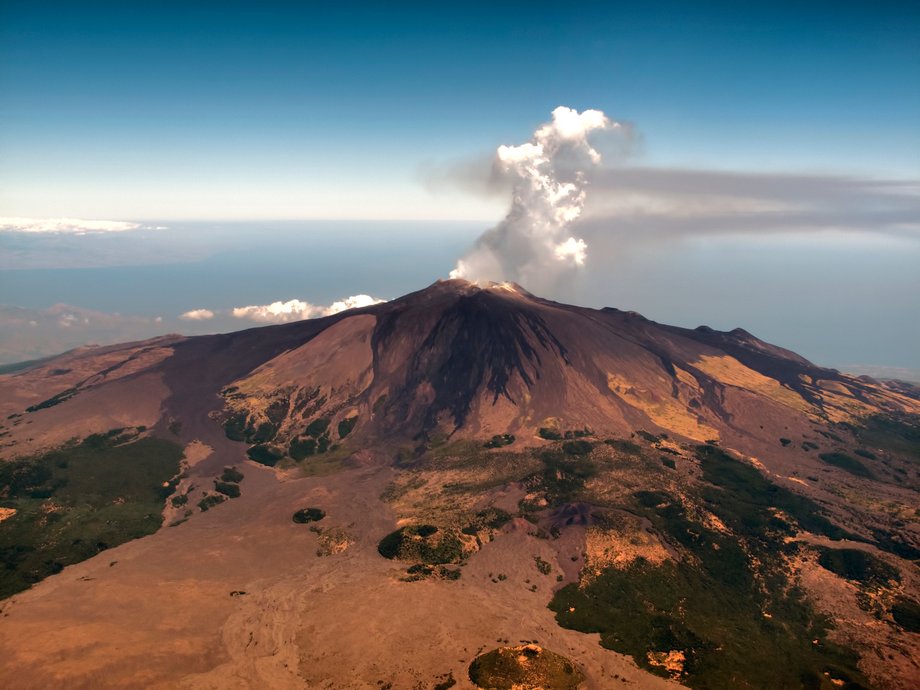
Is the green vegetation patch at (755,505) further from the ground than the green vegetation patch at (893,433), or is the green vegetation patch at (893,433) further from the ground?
the green vegetation patch at (893,433)

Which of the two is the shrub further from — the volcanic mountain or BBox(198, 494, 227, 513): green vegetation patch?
BBox(198, 494, 227, 513): green vegetation patch

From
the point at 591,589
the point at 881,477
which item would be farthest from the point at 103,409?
the point at 881,477

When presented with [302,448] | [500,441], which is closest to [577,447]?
[500,441]

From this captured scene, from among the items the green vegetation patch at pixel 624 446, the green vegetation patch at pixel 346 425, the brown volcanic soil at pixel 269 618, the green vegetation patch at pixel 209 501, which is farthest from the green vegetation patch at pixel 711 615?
the green vegetation patch at pixel 346 425

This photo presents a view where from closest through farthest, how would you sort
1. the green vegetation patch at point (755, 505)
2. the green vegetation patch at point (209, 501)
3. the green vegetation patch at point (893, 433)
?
the green vegetation patch at point (755, 505) → the green vegetation patch at point (209, 501) → the green vegetation patch at point (893, 433)

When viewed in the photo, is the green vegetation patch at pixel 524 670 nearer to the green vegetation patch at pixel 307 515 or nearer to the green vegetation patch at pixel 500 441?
the green vegetation patch at pixel 307 515

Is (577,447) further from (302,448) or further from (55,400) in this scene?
(55,400)
